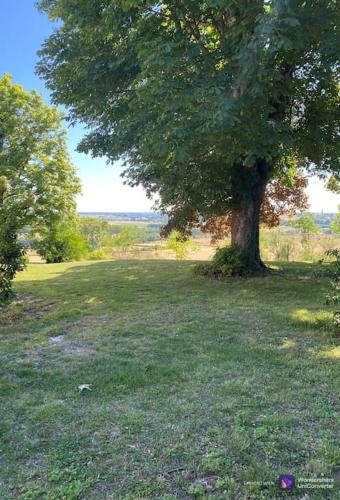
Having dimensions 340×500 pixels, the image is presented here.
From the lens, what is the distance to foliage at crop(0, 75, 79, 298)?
48.9ft

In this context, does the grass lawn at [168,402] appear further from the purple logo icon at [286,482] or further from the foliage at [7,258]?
the foliage at [7,258]

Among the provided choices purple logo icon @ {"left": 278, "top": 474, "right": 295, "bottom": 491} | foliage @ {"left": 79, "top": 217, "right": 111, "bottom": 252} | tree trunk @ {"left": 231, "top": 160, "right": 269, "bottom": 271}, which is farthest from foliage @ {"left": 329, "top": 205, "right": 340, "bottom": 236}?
foliage @ {"left": 79, "top": 217, "right": 111, "bottom": 252}

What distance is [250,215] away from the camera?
8117mm

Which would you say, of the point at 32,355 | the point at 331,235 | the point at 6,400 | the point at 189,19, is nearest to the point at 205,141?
the point at 189,19

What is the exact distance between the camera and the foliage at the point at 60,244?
1673cm

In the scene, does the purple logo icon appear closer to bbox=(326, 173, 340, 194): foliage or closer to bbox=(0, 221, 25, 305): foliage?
bbox=(0, 221, 25, 305): foliage

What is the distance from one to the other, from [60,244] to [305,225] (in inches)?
545

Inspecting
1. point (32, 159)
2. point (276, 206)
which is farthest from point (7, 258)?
point (32, 159)

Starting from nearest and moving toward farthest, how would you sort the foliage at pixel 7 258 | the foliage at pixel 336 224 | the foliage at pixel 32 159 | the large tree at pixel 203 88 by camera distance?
the large tree at pixel 203 88 → the foliage at pixel 7 258 → the foliage at pixel 32 159 → the foliage at pixel 336 224

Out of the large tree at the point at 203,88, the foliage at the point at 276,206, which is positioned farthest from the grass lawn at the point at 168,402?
the foliage at the point at 276,206

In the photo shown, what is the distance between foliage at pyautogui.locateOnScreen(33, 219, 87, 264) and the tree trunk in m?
10.5

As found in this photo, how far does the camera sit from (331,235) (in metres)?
20.2

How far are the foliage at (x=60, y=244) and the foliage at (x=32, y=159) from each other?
30.0 inches

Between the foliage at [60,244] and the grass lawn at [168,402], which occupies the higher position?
the foliage at [60,244]
